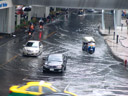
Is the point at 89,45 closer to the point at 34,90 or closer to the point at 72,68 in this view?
the point at 72,68

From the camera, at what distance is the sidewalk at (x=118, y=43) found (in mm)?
37753

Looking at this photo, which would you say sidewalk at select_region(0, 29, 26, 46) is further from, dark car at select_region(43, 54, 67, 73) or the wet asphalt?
dark car at select_region(43, 54, 67, 73)

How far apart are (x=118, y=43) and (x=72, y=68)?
1465 cm

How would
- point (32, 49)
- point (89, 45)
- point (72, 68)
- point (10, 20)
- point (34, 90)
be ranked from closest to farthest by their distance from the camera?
point (34, 90) < point (72, 68) < point (32, 49) < point (89, 45) < point (10, 20)

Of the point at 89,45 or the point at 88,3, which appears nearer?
the point at 89,45

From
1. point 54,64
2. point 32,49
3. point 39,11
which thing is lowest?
point 54,64

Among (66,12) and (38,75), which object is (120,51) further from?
(66,12)

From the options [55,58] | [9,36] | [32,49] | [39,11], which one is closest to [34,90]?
[55,58]

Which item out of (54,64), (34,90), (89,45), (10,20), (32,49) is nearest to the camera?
(34,90)

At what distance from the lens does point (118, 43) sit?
45.1m

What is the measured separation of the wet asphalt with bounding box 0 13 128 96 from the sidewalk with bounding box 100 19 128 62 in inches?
26.4

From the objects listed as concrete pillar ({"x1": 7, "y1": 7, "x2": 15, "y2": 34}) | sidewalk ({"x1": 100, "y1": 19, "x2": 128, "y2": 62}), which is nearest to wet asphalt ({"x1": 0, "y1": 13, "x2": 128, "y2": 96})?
sidewalk ({"x1": 100, "y1": 19, "x2": 128, "y2": 62})

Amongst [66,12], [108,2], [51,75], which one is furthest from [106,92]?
[66,12]

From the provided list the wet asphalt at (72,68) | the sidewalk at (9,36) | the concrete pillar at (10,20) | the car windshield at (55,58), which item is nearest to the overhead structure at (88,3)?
the concrete pillar at (10,20)
